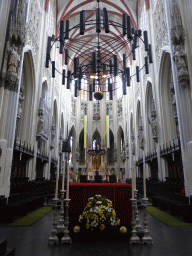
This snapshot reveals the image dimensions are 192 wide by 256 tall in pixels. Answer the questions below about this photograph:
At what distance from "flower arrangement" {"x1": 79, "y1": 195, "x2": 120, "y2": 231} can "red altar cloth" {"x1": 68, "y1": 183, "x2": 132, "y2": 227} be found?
0.45 meters

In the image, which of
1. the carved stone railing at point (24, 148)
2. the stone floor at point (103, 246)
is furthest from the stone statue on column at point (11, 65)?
the stone floor at point (103, 246)

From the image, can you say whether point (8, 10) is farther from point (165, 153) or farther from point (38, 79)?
point (165, 153)

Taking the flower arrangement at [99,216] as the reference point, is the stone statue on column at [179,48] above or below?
above

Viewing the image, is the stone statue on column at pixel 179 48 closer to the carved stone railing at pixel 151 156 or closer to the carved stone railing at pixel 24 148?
the carved stone railing at pixel 151 156

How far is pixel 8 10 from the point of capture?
8.88 m

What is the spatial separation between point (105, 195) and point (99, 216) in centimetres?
80

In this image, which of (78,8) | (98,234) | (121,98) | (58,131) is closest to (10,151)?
(98,234)

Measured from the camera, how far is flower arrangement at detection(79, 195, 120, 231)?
4004 millimetres

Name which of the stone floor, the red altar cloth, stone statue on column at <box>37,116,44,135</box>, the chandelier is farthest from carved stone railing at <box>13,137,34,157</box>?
the red altar cloth

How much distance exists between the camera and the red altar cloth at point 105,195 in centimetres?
469

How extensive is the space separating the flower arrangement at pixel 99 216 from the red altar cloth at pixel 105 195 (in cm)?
45

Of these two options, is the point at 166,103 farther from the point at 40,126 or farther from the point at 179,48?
the point at 40,126

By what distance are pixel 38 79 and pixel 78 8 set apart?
14770 millimetres

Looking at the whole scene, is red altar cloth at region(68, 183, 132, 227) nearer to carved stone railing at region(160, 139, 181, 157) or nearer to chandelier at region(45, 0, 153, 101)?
chandelier at region(45, 0, 153, 101)
